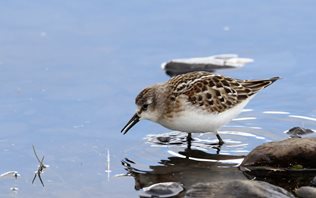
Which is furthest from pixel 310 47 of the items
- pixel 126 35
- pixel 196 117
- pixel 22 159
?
pixel 22 159

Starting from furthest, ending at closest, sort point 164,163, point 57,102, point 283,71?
1. point 283,71
2. point 57,102
3. point 164,163

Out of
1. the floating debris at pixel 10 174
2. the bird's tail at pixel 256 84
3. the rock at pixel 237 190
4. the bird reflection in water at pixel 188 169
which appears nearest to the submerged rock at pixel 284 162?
the bird reflection in water at pixel 188 169

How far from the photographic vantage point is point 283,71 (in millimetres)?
14281

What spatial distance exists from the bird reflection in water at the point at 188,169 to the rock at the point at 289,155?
1.04 feet

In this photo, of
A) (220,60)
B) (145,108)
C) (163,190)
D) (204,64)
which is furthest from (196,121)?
(220,60)

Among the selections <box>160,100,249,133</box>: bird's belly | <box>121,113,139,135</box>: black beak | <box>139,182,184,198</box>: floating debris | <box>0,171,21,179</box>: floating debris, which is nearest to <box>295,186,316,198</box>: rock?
<box>139,182,184,198</box>: floating debris

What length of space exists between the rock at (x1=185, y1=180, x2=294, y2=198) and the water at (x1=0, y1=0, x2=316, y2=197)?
83 cm

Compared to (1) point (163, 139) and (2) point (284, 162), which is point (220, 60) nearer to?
(1) point (163, 139)

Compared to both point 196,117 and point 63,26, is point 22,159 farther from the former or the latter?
point 63,26

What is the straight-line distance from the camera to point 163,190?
9844 mm

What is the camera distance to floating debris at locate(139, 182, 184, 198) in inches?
387

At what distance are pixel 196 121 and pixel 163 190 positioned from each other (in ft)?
6.06

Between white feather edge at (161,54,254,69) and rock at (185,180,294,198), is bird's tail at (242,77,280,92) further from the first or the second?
rock at (185,180,294,198)

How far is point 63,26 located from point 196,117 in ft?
16.3
